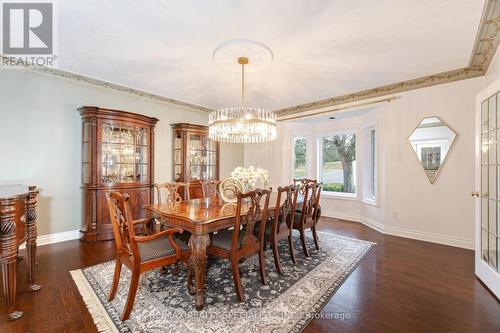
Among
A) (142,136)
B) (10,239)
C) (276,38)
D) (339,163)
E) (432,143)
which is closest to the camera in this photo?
(10,239)

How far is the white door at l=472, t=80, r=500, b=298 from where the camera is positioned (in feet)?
7.02

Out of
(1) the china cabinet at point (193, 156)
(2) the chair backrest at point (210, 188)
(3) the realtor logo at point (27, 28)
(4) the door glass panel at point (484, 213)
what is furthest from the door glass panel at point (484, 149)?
(3) the realtor logo at point (27, 28)

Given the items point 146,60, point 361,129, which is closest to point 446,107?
point 361,129

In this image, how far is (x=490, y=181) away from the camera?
226cm

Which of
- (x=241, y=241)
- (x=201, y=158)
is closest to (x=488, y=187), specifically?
(x=241, y=241)

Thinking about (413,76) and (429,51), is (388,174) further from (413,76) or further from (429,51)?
(429,51)

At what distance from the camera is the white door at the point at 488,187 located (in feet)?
7.02

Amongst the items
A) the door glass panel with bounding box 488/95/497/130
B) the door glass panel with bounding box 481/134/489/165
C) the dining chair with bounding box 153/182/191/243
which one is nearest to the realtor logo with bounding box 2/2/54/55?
the dining chair with bounding box 153/182/191/243

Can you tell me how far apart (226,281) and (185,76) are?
2925mm

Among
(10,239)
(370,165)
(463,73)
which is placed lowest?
(10,239)

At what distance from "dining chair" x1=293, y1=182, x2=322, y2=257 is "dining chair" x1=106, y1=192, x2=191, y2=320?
151 centimetres

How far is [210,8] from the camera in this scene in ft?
6.52

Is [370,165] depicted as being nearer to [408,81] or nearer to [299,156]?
[299,156]

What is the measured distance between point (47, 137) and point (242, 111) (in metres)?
2.94
